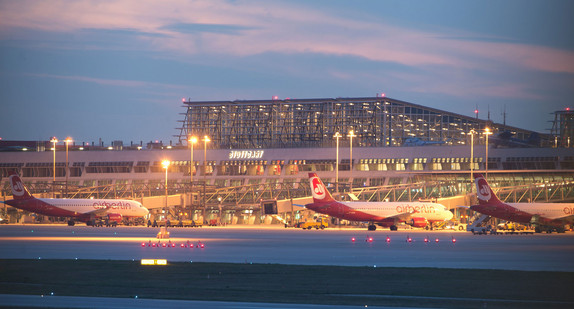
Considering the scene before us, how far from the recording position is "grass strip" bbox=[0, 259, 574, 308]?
2562 centimetres

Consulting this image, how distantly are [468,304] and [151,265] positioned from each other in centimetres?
1651

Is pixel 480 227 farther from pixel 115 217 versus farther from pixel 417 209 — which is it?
pixel 115 217

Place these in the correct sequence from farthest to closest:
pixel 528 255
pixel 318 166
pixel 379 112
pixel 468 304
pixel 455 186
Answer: pixel 379 112
pixel 318 166
pixel 455 186
pixel 528 255
pixel 468 304

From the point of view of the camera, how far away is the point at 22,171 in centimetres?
16112

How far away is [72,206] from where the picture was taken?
96500 mm

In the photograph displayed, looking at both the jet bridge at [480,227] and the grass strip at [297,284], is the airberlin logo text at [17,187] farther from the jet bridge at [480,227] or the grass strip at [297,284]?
the grass strip at [297,284]

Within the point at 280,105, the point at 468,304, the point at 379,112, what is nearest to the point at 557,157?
the point at 379,112

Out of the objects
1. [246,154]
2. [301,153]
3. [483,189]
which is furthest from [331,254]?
[246,154]

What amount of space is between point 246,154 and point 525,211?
250 feet

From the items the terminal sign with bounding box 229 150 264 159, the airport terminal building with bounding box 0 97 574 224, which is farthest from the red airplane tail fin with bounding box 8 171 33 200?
the terminal sign with bounding box 229 150 264 159

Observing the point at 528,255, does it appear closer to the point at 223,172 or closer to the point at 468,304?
the point at 468,304

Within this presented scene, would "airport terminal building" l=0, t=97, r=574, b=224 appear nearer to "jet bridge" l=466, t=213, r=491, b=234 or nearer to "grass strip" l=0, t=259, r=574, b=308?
"jet bridge" l=466, t=213, r=491, b=234

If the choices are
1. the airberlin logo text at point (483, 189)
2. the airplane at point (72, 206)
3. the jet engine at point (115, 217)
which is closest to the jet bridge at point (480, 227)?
the airberlin logo text at point (483, 189)

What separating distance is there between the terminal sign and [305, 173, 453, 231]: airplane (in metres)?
60.8
